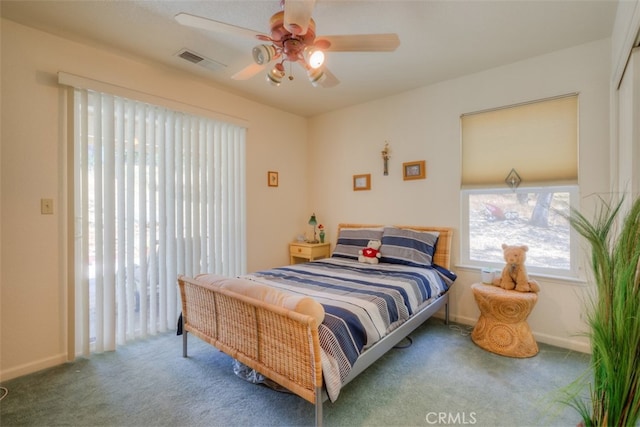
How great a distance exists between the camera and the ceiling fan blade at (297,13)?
48.8 inches

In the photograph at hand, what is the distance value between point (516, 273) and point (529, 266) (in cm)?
35

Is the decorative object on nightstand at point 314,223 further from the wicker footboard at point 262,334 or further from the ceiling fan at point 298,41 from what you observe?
the ceiling fan at point 298,41

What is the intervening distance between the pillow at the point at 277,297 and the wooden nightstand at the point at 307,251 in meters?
1.93

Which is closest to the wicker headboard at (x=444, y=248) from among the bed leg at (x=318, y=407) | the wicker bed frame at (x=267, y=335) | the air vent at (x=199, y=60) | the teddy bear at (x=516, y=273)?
the teddy bear at (x=516, y=273)

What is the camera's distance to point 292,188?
4.11 metres

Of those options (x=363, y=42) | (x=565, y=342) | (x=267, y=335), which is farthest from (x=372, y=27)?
(x=565, y=342)

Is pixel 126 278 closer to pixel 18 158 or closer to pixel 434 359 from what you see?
pixel 18 158

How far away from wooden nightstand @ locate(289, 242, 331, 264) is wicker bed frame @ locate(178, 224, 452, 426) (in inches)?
69.6

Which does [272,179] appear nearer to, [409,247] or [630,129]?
[409,247]

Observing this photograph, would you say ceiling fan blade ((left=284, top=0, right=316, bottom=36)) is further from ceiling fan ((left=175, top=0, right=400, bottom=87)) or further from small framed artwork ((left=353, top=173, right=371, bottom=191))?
small framed artwork ((left=353, top=173, right=371, bottom=191))

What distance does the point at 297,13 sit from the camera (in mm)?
1281

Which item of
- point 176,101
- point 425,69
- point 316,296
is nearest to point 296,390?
point 316,296

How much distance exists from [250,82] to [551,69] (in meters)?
2.88

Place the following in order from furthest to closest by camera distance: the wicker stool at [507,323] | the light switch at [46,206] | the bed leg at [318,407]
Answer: the wicker stool at [507,323]
the light switch at [46,206]
the bed leg at [318,407]
